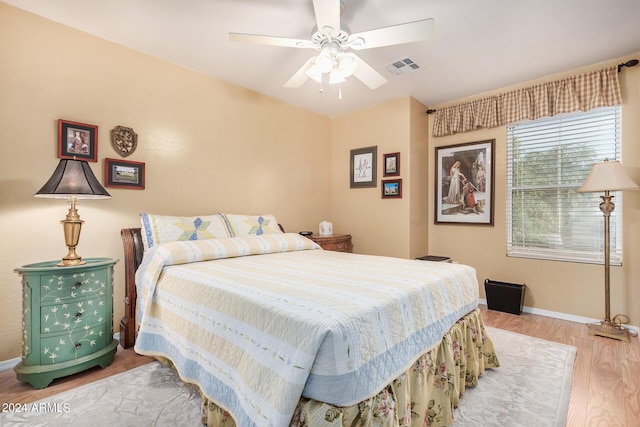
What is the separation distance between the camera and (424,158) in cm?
414

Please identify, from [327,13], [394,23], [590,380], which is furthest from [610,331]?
[327,13]

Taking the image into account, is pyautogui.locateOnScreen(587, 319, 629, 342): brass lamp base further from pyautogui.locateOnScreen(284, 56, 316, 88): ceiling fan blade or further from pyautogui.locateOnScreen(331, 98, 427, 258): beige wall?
pyautogui.locateOnScreen(284, 56, 316, 88): ceiling fan blade

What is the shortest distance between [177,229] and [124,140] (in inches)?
37.6

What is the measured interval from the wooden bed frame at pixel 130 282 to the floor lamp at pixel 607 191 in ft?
13.3

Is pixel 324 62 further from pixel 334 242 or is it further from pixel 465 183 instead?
pixel 465 183

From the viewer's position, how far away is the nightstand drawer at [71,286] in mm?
1920

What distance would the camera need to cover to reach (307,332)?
3.43ft

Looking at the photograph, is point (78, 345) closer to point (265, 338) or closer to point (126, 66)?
point (265, 338)

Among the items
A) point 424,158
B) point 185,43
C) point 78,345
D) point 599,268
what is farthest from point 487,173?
point 78,345

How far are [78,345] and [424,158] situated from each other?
412cm

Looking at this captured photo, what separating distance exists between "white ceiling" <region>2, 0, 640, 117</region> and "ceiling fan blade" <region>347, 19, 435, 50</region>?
1.01ft

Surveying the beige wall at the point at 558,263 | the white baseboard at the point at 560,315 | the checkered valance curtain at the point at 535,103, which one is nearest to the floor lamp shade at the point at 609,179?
the beige wall at the point at 558,263

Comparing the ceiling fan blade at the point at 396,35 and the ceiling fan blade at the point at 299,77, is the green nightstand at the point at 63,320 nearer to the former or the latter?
the ceiling fan blade at the point at 299,77

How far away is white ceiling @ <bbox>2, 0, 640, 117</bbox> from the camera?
2.14 meters
